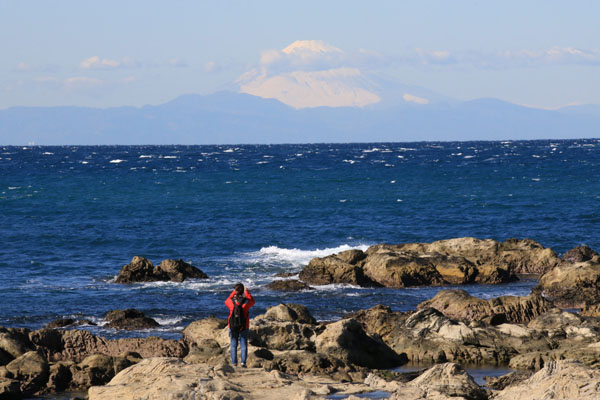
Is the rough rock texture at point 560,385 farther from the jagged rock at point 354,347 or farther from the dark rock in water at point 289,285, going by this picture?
the dark rock in water at point 289,285

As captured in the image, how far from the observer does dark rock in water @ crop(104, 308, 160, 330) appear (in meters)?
25.9

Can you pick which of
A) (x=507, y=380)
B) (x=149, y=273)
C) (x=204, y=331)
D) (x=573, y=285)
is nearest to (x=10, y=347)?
(x=204, y=331)

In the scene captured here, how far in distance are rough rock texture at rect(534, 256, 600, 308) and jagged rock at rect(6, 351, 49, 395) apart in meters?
17.3

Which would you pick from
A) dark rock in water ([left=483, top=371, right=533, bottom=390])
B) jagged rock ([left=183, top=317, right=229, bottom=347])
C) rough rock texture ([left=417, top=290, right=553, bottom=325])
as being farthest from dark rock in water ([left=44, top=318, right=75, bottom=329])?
dark rock in water ([left=483, top=371, right=533, bottom=390])

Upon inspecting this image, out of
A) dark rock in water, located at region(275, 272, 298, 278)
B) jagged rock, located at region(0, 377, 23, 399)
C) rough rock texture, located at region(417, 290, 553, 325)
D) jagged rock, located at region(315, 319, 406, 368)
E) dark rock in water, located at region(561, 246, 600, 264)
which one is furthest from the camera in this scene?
dark rock in water, located at region(275, 272, 298, 278)

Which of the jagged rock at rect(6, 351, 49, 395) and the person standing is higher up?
the person standing

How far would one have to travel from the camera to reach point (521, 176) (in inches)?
3765

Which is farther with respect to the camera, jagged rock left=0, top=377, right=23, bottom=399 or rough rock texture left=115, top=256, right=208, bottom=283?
rough rock texture left=115, top=256, right=208, bottom=283

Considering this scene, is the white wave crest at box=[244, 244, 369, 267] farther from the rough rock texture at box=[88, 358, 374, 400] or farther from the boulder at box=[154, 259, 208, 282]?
the rough rock texture at box=[88, 358, 374, 400]

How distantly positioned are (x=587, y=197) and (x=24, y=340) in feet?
189

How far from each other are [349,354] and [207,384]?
541cm

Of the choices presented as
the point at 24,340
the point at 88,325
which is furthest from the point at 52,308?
the point at 24,340

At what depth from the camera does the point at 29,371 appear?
1827cm

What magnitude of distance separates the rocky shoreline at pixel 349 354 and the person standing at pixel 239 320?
1.59 feet
